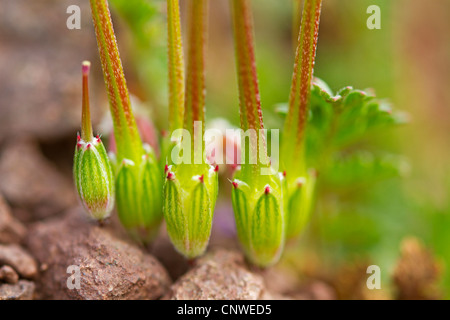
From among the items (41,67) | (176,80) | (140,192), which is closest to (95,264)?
(140,192)

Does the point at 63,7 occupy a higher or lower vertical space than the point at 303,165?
higher

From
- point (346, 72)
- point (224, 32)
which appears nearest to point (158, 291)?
point (346, 72)

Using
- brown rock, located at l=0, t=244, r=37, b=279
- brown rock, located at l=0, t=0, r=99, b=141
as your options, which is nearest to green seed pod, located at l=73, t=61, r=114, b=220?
brown rock, located at l=0, t=244, r=37, b=279

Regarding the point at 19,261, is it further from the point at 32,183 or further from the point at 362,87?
the point at 362,87

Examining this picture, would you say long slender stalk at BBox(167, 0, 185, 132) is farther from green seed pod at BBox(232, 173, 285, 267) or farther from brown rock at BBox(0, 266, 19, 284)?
brown rock at BBox(0, 266, 19, 284)
